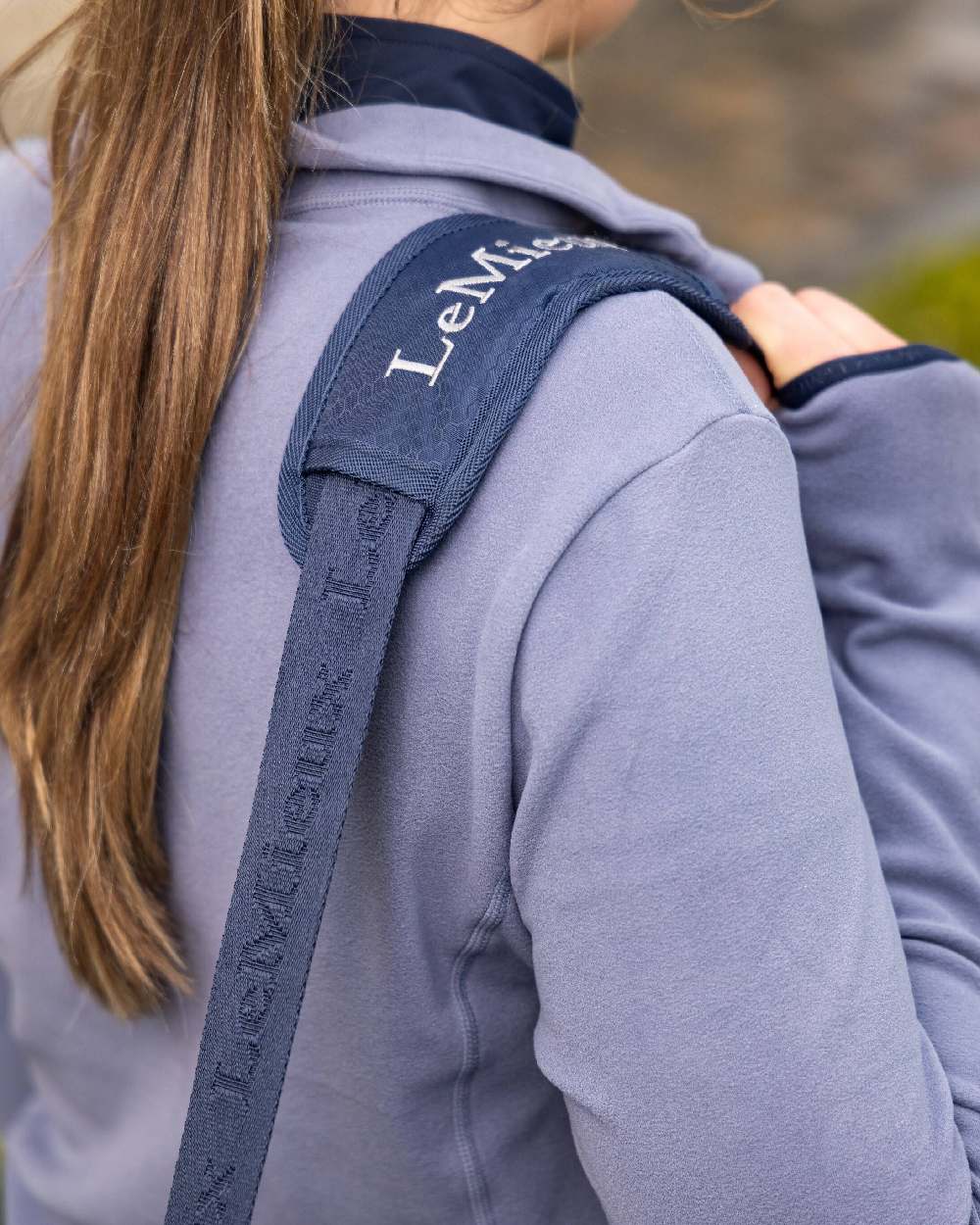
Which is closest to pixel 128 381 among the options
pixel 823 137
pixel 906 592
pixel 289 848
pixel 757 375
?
pixel 289 848

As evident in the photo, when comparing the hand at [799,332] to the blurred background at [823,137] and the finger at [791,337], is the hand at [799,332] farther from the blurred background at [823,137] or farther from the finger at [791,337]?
the blurred background at [823,137]

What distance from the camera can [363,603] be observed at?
28.2 inches

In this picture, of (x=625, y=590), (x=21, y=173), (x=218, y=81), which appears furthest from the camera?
(x=21, y=173)

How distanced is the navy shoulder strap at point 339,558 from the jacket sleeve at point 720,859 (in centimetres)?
9

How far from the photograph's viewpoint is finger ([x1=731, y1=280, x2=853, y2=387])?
Result: 0.92 meters

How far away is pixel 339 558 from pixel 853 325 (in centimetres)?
45

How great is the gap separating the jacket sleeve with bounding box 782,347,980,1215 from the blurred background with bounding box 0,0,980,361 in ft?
9.93

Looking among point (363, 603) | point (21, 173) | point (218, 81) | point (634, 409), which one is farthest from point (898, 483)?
point (21, 173)

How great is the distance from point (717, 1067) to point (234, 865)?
357 millimetres

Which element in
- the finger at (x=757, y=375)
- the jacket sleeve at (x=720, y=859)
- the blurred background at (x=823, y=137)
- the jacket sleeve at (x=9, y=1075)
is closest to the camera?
the jacket sleeve at (x=720, y=859)

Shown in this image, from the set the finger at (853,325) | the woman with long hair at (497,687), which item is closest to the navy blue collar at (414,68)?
the woman with long hair at (497,687)

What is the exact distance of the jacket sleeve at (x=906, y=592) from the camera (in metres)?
0.86

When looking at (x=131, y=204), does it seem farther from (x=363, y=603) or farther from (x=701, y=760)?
(x=701, y=760)

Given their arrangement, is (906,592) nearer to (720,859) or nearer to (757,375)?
(757,375)
